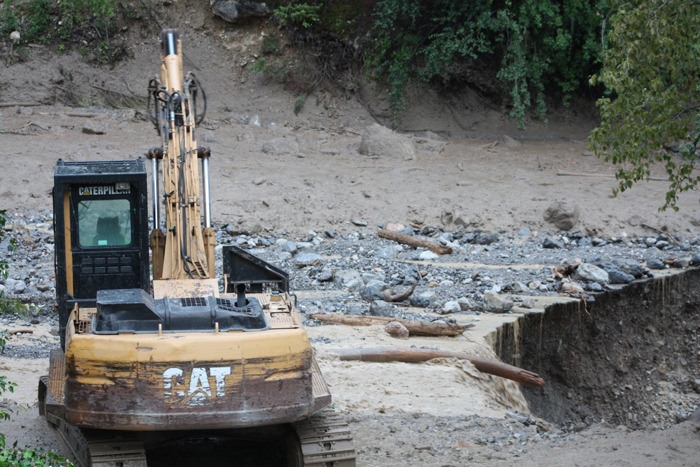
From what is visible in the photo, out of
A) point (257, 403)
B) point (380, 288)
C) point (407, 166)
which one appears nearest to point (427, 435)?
point (257, 403)

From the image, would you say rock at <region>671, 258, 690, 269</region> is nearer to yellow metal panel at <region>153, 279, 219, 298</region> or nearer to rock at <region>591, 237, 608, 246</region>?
rock at <region>591, 237, 608, 246</region>

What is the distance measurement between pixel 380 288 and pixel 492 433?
17.3 ft

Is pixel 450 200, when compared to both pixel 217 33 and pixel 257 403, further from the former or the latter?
pixel 257 403

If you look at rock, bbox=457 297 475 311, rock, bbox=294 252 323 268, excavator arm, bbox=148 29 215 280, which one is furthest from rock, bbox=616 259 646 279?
excavator arm, bbox=148 29 215 280

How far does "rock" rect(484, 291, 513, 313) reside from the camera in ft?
47.2

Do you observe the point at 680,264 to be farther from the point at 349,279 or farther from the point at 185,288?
the point at 185,288

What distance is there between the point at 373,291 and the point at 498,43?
1183cm

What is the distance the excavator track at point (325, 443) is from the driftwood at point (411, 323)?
4960 mm

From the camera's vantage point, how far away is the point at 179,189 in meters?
8.51

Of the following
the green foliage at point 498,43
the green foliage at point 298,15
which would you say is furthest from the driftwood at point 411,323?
the green foliage at point 298,15

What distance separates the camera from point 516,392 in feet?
41.2

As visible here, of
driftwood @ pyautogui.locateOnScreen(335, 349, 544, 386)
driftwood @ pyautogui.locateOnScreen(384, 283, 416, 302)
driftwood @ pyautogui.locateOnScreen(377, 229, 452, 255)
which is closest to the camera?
driftwood @ pyautogui.locateOnScreen(335, 349, 544, 386)

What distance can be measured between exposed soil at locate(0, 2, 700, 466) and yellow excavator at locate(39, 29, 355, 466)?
1390 mm

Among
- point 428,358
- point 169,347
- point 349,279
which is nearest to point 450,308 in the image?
point 349,279
